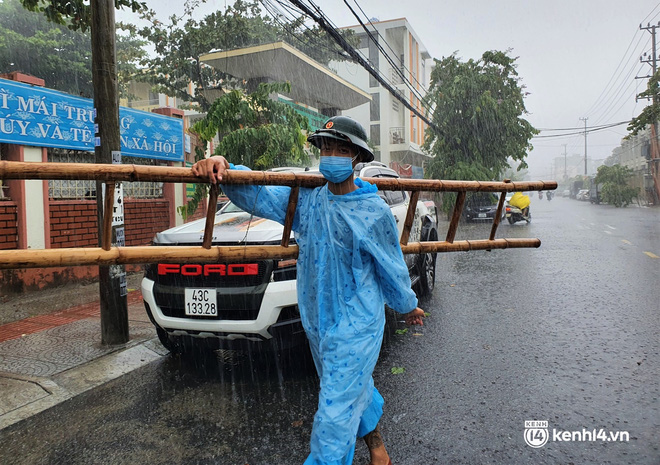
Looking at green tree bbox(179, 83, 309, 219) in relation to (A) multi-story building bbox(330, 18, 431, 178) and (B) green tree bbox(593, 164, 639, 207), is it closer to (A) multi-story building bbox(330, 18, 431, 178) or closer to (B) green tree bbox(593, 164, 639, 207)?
(A) multi-story building bbox(330, 18, 431, 178)

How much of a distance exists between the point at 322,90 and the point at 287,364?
1513cm

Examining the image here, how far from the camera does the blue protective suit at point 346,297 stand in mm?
1992

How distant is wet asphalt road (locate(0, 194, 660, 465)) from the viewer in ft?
8.84

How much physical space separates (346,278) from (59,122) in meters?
6.64

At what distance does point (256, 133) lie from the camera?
7.20 meters

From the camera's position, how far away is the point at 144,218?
355 inches

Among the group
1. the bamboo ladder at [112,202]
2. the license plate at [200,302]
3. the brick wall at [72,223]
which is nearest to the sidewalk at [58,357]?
the license plate at [200,302]

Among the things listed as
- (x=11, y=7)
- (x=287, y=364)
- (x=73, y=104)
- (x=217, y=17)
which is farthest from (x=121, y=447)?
(x=11, y=7)

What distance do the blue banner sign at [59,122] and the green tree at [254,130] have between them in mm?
1357

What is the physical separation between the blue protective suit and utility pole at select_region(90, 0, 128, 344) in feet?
8.93

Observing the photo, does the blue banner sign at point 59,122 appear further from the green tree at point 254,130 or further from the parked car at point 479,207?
the parked car at point 479,207

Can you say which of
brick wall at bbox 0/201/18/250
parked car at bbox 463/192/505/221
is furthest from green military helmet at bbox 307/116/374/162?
parked car at bbox 463/192/505/221

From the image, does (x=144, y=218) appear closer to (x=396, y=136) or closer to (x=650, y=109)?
(x=650, y=109)

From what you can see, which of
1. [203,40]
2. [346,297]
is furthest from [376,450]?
[203,40]
